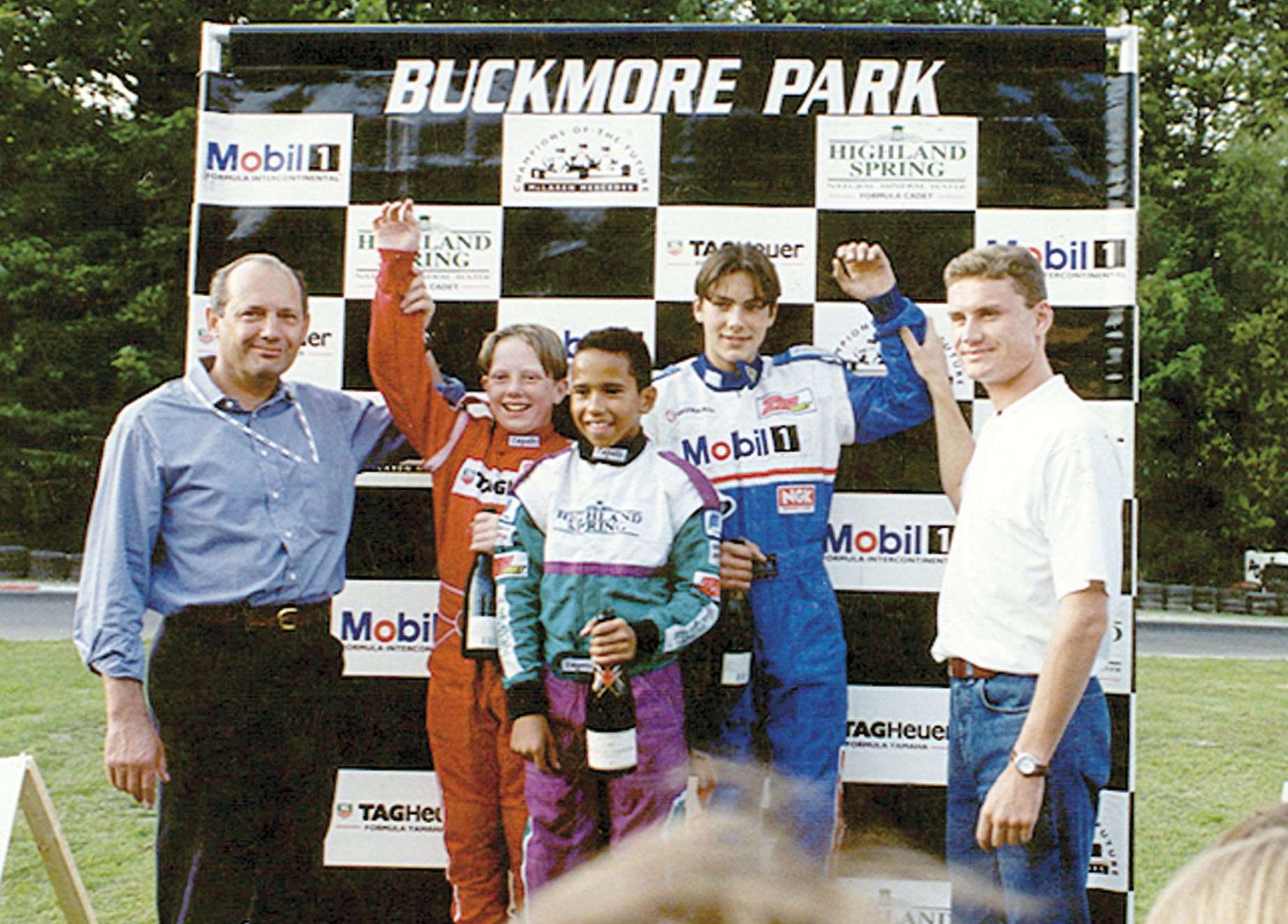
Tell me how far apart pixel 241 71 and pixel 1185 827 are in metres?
4.54

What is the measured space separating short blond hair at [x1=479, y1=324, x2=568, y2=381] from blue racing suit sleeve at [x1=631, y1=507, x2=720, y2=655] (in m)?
0.50

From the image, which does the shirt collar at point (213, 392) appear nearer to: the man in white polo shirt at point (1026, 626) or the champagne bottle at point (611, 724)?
the champagne bottle at point (611, 724)

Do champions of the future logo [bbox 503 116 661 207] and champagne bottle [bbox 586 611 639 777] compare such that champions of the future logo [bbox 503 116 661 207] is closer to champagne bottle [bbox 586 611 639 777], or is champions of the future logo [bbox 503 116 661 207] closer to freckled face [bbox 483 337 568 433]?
freckled face [bbox 483 337 568 433]

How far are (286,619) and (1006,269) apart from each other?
1.77m

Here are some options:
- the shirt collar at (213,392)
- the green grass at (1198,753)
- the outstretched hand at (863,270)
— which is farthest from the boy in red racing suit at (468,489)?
the green grass at (1198,753)

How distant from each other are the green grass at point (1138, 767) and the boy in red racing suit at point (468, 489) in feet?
4.83

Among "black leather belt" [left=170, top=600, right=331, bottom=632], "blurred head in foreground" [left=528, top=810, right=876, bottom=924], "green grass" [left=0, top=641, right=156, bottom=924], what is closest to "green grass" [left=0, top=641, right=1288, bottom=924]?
"green grass" [left=0, top=641, right=156, bottom=924]

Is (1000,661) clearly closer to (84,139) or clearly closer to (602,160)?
(602,160)

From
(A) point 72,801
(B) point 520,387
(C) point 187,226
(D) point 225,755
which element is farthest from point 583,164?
(C) point 187,226

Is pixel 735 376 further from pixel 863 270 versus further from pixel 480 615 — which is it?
pixel 480 615

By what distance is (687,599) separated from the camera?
2480 millimetres

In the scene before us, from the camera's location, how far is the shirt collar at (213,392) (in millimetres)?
2584

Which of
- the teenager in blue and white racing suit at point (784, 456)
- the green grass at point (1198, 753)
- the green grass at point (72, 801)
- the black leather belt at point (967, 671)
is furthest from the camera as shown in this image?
the green grass at point (1198, 753)

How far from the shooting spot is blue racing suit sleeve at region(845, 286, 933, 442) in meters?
2.67
